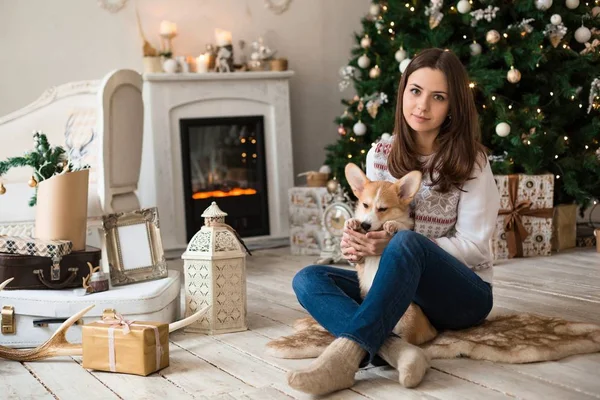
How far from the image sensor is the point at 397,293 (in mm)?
1953

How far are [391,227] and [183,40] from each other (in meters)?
3.12

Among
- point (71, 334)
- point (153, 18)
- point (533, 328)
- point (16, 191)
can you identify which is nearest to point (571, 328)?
point (533, 328)

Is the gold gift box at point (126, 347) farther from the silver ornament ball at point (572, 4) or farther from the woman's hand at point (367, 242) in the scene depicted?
the silver ornament ball at point (572, 4)

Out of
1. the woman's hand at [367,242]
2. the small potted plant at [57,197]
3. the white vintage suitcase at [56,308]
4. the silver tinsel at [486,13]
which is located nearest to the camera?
the woman's hand at [367,242]

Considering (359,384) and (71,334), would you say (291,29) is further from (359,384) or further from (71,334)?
(359,384)

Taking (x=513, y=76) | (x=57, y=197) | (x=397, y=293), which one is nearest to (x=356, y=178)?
(x=397, y=293)

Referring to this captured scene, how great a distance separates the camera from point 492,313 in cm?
264

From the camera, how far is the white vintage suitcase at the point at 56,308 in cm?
249

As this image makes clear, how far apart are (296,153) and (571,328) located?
3198mm

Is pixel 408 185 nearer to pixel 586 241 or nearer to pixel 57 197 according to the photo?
pixel 57 197

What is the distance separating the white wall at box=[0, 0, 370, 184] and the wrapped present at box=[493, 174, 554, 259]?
1.68 metres

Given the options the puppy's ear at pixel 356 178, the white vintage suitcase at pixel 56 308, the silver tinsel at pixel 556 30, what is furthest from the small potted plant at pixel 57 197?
the silver tinsel at pixel 556 30

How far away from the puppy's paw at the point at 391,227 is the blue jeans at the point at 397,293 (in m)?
0.09

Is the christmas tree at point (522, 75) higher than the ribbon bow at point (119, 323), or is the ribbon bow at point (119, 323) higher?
the christmas tree at point (522, 75)
